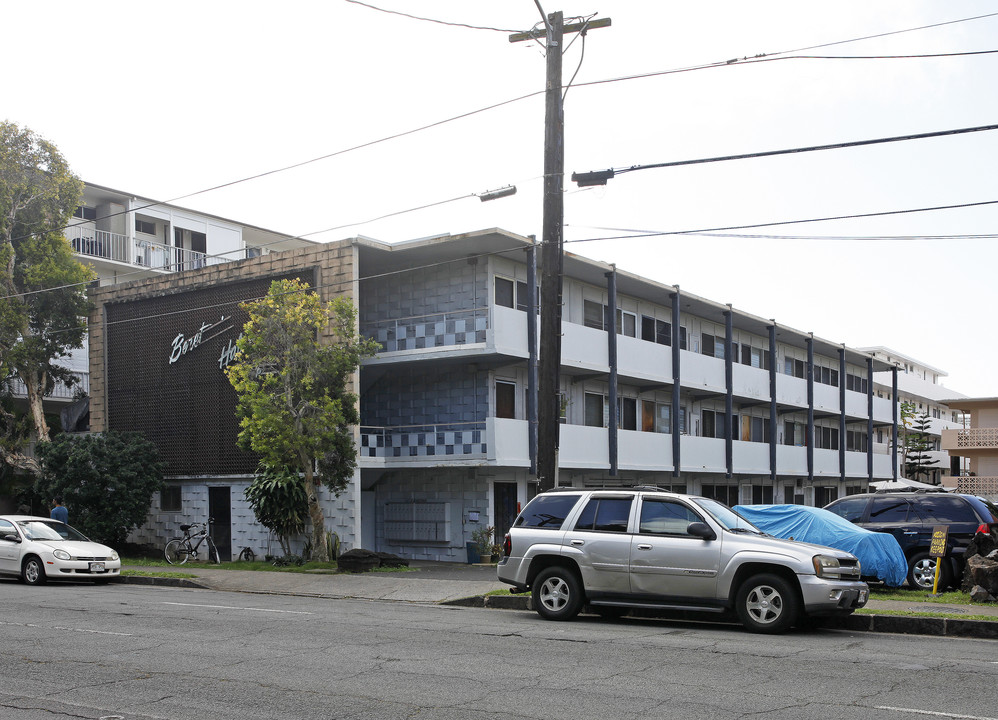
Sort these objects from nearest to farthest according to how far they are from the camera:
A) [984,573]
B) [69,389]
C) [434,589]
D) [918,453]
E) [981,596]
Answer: [981,596] → [984,573] → [434,589] → [69,389] → [918,453]

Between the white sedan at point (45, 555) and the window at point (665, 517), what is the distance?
473 inches

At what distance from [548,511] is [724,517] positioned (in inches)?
96.0

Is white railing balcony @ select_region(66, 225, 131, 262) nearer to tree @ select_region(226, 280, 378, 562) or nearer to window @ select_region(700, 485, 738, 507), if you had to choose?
tree @ select_region(226, 280, 378, 562)

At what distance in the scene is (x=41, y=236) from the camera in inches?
1086

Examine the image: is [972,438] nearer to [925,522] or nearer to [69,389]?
[925,522]

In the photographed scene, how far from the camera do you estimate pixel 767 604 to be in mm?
12188

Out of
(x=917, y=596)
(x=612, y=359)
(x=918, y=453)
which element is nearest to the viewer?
(x=917, y=596)

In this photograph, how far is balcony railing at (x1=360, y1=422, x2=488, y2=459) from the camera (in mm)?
24141

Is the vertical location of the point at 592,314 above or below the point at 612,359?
above

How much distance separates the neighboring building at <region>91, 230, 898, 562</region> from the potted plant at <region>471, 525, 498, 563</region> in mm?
629

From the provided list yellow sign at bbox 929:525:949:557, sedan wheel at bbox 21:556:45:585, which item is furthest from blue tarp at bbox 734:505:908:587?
sedan wheel at bbox 21:556:45:585

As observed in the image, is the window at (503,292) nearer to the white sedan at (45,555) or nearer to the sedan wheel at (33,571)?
the white sedan at (45,555)

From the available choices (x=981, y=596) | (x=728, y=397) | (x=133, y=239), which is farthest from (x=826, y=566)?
(x=133, y=239)

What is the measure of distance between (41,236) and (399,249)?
10466 mm
